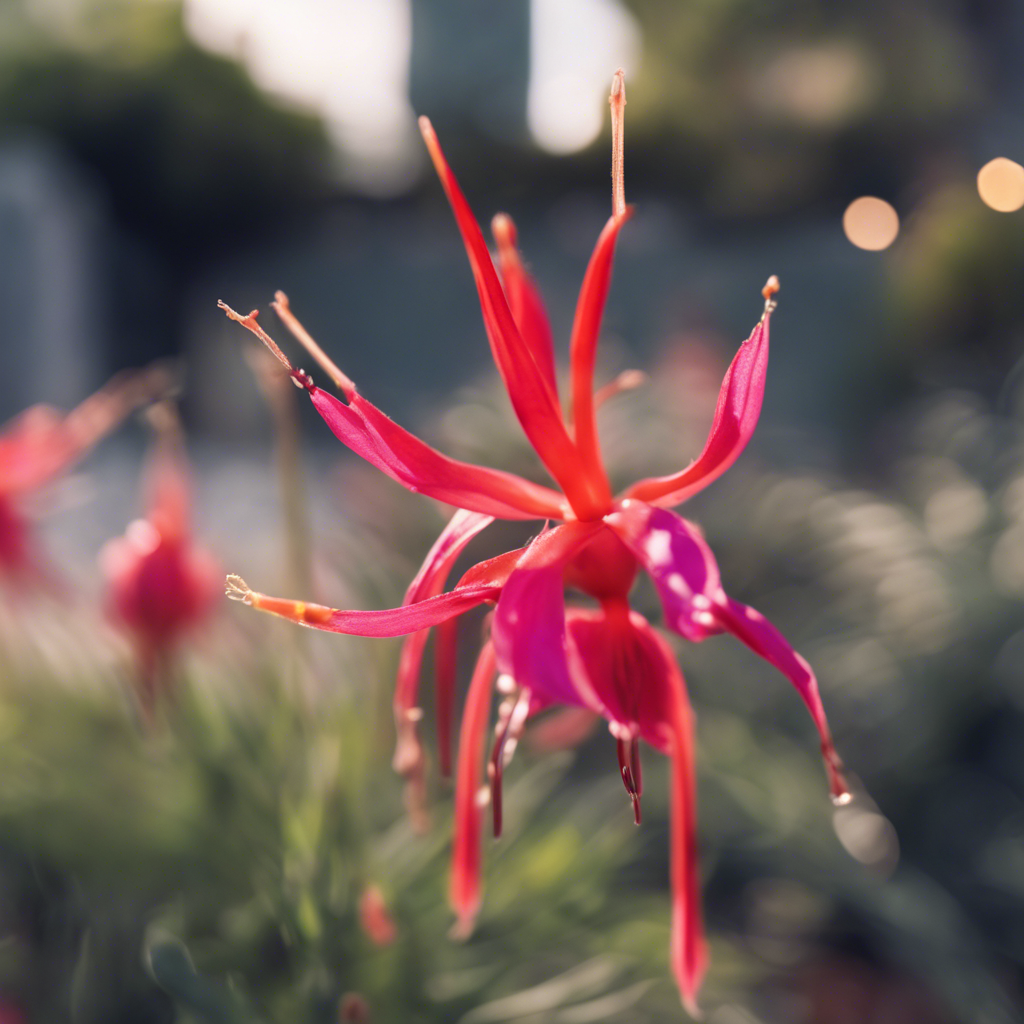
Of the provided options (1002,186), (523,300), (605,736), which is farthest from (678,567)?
(1002,186)

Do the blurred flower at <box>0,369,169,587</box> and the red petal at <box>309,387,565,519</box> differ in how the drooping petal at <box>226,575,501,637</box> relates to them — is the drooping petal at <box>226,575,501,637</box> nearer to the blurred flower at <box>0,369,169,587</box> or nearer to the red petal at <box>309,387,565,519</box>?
the red petal at <box>309,387,565,519</box>

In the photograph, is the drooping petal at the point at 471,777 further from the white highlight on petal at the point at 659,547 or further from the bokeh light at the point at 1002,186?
the bokeh light at the point at 1002,186

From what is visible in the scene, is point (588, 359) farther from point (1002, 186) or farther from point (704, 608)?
point (1002, 186)

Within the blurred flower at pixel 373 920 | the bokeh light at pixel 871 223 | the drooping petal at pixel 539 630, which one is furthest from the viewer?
the bokeh light at pixel 871 223

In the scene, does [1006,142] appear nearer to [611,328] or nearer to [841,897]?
[611,328]

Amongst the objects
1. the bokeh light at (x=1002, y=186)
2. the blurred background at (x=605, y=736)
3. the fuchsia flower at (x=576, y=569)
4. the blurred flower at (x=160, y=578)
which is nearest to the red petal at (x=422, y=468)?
the fuchsia flower at (x=576, y=569)

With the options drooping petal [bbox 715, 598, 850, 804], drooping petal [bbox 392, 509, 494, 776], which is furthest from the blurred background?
drooping petal [bbox 715, 598, 850, 804]
